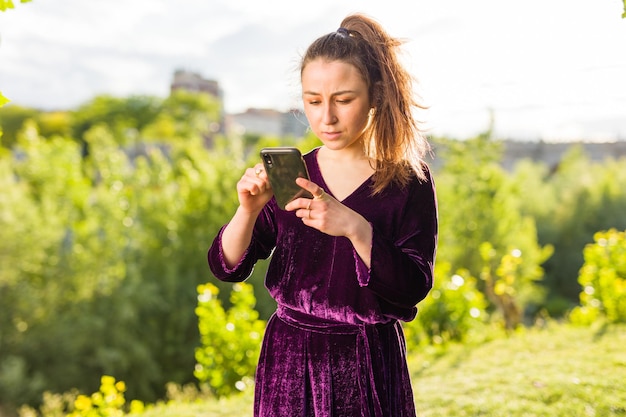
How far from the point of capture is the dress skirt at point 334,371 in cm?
171

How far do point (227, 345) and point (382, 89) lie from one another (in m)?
4.61

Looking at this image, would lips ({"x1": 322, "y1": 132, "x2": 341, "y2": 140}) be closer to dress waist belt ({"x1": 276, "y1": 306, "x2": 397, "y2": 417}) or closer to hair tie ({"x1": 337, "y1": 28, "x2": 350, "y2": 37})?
hair tie ({"x1": 337, "y1": 28, "x2": 350, "y2": 37})

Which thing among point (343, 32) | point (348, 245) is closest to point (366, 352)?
point (348, 245)

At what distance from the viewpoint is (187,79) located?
64.6 meters

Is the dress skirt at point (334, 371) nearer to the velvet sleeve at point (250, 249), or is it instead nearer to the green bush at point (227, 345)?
the velvet sleeve at point (250, 249)

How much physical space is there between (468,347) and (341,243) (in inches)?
210

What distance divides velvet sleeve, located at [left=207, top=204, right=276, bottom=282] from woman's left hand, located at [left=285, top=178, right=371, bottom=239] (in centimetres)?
34

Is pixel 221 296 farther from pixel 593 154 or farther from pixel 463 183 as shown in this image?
pixel 593 154

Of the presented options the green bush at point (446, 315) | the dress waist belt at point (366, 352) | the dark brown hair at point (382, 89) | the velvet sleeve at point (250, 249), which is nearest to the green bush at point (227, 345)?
the green bush at point (446, 315)

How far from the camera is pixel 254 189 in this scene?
163 cm

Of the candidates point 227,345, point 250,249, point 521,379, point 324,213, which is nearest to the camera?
point 324,213

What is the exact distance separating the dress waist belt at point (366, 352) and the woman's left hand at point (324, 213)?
0.32 meters

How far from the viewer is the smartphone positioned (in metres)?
1.51

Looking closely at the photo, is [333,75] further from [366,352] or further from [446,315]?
[446,315]
